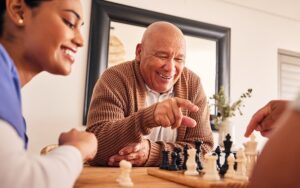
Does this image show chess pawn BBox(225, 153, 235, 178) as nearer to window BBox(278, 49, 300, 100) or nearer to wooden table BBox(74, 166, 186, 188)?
wooden table BBox(74, 166, 186, 188)

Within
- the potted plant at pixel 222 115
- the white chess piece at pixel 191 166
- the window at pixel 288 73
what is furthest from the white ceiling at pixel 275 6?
the white chess piece at pixel 191 166

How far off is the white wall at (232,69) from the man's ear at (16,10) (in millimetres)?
1561

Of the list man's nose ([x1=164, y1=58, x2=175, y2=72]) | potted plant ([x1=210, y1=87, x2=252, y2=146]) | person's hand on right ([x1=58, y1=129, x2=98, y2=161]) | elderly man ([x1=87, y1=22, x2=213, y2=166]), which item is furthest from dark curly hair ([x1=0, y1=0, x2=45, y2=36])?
potted plant ([x1=210, y1=87, x2=252, y2=146])

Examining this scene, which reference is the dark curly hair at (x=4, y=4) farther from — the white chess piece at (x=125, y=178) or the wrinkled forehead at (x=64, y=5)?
the white chess piece at (x=125, y=178)

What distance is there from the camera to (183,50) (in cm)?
170

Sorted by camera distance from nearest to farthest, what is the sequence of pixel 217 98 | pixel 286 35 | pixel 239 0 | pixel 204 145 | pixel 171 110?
pixel 171 110, pixel 204 145, pixel 217 98, pixel 239 0, pixel 286 35

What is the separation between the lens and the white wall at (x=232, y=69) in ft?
7.59

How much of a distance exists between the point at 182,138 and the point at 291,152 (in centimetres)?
126

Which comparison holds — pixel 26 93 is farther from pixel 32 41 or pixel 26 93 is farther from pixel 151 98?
pixel 32 41

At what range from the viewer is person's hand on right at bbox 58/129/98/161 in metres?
0.74

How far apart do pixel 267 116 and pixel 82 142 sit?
0.70 meters

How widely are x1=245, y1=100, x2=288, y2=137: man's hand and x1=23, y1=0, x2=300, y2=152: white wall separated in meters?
1.58

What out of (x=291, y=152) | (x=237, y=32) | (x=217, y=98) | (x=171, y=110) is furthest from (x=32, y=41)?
(x=237, y=32)

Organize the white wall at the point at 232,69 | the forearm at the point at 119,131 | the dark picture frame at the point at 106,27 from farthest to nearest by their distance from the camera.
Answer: the dark picture frame at the point at 106,27
the white wall at the point at 232,69
the forearm at the point at 119,131
